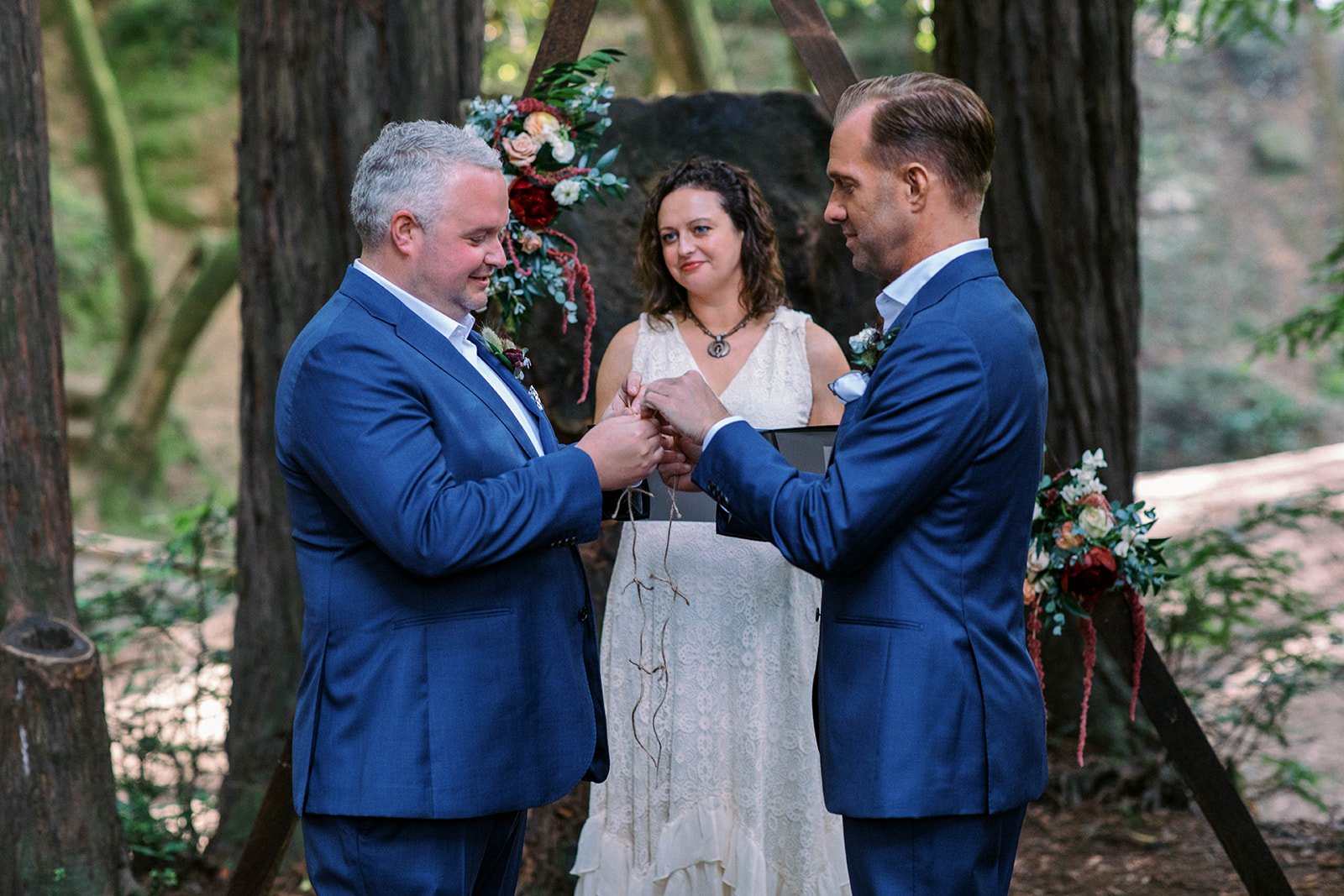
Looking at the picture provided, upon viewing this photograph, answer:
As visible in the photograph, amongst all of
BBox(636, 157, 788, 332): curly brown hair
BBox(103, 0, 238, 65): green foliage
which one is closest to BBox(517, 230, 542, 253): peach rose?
BBox(636, 157, 788, 332): curly brown hair

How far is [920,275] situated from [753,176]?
2215 mm

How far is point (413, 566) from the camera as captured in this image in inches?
85.4

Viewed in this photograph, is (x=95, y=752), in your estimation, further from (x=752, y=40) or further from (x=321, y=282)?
(x=752, y=40)

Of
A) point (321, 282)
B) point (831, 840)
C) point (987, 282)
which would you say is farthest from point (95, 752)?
point (987, 282)

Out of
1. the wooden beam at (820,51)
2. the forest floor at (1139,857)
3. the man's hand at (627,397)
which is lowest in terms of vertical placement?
the forest floor at (1139,857)

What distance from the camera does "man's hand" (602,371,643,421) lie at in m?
2.72

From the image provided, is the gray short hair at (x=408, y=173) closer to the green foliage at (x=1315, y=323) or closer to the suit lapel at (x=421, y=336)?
the suit lapel at (x=421, y=336)

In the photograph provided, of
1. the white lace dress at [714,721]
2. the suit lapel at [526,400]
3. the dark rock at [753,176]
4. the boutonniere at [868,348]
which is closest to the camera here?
the suit lapel at [526,400]

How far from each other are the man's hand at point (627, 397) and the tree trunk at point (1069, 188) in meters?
2.85

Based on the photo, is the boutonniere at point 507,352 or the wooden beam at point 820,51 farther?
the wooden beam at point 820,51

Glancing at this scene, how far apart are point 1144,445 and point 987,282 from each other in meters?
14.6

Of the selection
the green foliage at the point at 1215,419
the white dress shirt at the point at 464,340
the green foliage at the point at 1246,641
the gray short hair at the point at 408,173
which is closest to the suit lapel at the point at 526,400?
the white dress shirt at the point at 464,340

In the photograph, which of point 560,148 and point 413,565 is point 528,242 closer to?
point 560,148

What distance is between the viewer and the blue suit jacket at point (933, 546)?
2.13 m
